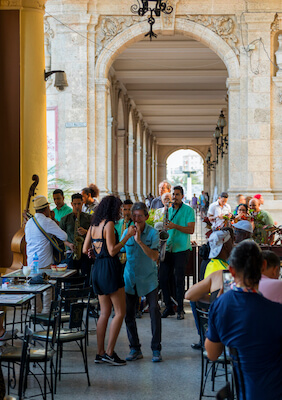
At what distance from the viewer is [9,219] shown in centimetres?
955

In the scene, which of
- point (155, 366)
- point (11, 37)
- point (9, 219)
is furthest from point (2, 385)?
point (11, 37)

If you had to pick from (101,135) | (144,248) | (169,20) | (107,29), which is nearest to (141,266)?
(144,248)

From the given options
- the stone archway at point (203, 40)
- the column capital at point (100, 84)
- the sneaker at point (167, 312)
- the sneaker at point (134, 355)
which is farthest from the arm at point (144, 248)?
the column capital at point (100, 84)

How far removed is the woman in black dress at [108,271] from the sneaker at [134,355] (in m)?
0.14

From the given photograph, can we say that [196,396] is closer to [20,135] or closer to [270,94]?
[20,135]

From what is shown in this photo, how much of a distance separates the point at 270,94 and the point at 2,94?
810cm

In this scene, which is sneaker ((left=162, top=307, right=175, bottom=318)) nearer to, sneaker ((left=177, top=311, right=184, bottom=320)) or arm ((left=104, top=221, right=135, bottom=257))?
sneaker ((left=177, top=311, right=184, bottom=320))

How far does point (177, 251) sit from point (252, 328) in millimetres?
5372

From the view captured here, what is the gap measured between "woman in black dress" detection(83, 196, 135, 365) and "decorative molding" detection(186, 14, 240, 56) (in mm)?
10837

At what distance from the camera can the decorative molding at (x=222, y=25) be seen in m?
15.9

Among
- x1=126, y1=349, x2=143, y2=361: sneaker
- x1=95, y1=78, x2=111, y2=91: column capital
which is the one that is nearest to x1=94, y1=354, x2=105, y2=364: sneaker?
x1=126, y1=349, x2=143, y2=361: sneaker

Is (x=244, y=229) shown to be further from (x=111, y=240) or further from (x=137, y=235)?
(x=111, y=240)

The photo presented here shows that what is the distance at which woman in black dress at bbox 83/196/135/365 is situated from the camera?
6.07 metres

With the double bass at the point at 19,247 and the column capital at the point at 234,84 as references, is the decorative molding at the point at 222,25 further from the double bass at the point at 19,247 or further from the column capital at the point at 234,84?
the double bass at the point at 19,247
